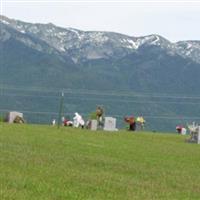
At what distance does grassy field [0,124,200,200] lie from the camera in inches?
548

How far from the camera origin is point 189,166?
2216 centimetres

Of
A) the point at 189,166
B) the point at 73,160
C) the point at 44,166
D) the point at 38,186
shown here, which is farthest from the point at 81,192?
the point at 189,166

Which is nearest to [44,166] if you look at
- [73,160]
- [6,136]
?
[73,160]

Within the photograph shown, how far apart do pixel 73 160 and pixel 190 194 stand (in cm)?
496

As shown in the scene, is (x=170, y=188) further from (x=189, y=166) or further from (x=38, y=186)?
(x=189, y=166)

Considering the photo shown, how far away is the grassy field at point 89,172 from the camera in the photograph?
1391 centimetres

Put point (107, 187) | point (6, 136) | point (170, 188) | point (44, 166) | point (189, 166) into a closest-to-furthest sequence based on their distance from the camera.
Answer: point (107, 187), point (170, 188), point (44, 166), point (189, 166), point (6, 136)

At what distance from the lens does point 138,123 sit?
5812 cm

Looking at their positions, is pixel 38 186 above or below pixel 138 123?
below

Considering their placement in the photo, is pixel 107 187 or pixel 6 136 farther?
pixel 6 136

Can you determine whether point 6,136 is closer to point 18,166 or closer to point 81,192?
point 18,166

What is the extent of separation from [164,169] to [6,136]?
7.18 m

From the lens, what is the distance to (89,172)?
1742 cm

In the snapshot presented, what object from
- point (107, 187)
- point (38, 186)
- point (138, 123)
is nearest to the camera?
point (38, 186)
